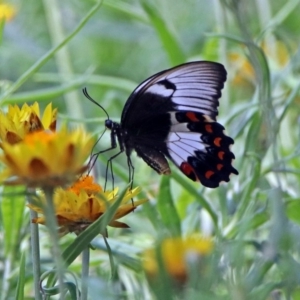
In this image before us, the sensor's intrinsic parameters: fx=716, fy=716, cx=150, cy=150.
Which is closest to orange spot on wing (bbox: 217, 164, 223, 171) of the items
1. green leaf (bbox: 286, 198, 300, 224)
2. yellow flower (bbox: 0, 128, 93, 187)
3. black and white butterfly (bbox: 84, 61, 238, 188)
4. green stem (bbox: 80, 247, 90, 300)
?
black and white butterfly (bbox: 84, 61, 238, 188)

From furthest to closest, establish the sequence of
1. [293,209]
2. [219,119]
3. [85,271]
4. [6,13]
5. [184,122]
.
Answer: [219,119] → [6,13] → [184,122] → [293,209] → [85,271]

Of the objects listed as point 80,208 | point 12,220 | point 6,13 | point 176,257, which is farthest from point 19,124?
point 6,13

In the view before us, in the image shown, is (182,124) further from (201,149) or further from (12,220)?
(12,220)

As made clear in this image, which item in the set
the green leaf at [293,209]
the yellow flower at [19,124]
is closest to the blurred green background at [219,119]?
the green leaf at [293,209]

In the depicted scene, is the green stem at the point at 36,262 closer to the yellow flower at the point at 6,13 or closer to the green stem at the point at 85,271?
the green stem at the point at 85,271

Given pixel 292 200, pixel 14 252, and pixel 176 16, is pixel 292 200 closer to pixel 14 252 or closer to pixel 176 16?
pixel 14 252

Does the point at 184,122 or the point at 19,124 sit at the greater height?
the point at 184,122

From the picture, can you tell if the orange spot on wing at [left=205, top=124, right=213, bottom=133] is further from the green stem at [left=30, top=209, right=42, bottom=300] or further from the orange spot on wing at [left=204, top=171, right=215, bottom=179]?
the green stem at [left=30, top=209, right=42, bottom=300]

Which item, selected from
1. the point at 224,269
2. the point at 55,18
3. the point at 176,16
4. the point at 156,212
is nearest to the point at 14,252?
the point at 156,212
